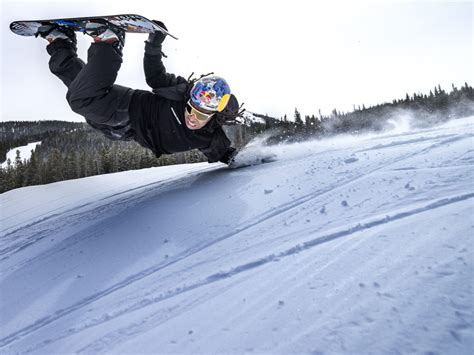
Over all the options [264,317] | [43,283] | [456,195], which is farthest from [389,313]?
[43,283]

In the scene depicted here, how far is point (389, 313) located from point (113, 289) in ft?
4.69

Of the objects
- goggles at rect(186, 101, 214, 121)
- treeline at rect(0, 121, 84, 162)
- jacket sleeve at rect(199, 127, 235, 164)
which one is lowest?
jacket sleeve at rect(199, 127, 235, 164)

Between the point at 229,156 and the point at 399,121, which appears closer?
the point at 229,156

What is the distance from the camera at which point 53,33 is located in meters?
3.83

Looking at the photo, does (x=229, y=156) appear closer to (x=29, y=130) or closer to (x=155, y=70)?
(x=155, y=70)

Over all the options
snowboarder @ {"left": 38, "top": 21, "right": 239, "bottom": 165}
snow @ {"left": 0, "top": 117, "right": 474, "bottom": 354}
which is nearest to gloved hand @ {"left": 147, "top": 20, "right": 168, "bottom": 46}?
snowboarder @ {"left": 38, "top": 21, "right": 239, "bottom": 165}

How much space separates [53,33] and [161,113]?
176cm

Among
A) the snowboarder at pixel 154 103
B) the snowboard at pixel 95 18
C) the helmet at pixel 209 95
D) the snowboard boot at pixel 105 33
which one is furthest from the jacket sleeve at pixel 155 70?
the helmet at pixel 209 95

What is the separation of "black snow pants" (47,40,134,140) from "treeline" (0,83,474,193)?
5.37ft

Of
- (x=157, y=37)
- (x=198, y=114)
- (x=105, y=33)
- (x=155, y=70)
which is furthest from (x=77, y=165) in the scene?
(x=198, y=114)

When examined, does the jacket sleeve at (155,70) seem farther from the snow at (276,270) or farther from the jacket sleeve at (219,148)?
the snow at (276,270)

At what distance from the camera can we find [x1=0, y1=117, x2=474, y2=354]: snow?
1.06m

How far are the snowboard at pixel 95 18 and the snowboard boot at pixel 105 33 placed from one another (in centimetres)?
11

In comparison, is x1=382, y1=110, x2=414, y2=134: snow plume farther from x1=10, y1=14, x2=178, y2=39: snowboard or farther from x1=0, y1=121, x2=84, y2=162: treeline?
x1=0, y1=121, x2=84, y2=162: treeline
